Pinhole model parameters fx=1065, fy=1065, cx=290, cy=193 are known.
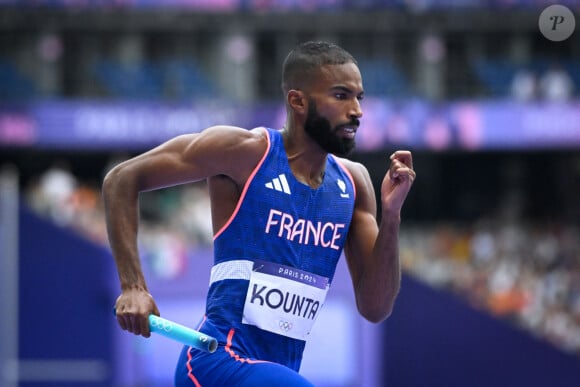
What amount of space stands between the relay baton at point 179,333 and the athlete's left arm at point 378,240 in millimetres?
892

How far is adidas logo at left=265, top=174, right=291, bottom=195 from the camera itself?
418 cm

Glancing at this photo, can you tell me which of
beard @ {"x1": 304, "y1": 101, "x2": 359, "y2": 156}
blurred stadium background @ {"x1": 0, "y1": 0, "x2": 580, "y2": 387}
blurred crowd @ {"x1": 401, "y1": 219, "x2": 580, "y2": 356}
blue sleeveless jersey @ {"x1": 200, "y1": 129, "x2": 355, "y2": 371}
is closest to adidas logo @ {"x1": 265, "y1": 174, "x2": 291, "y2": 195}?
blue sleeveless jersey @ {"x1": 200, "y1": 129, "x2": 355, "y2": 371}

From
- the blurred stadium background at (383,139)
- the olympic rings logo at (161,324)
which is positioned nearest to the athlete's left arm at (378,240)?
the olympic rings logo at (161,324)

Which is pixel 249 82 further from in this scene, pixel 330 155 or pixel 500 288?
pixel 330 155

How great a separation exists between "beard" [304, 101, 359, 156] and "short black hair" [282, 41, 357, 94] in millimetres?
117

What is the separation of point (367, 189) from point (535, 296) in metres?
14.4

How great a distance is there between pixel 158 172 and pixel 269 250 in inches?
20.7

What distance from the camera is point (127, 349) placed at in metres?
10.5

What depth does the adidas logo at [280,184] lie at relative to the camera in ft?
13.7

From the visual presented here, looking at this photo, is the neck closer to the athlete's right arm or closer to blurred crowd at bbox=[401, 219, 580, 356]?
the athlete's right arm

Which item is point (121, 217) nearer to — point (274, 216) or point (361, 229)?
point (274, 216)

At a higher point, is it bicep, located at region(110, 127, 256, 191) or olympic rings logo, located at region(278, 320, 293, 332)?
bicep, located at region(110, 127, 256, 191)

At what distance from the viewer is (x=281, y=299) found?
13.5ft

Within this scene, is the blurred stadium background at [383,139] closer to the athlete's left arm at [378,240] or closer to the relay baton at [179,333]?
the athlete's left arm at [378,240]
